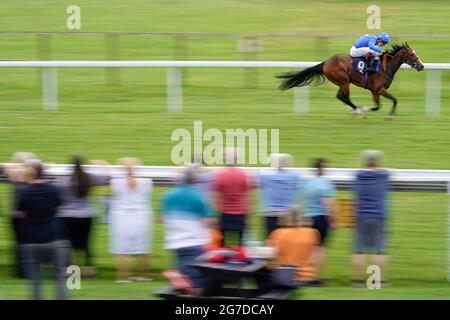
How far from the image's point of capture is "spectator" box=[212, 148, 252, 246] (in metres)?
8.98

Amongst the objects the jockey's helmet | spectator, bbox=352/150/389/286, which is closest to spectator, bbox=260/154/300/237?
spectator, bbox=352/150/389/286

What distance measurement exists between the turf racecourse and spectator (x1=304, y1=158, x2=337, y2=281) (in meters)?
0.45

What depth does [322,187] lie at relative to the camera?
357 inches

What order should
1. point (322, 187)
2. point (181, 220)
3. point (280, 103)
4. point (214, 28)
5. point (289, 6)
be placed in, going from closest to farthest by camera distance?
point (181, 220) → point (322, 187) → point (280, 103) → point (214, 28) → point (289, 6)

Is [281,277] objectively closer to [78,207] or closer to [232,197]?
[232,197]

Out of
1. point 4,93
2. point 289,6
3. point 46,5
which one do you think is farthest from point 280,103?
point 46,5

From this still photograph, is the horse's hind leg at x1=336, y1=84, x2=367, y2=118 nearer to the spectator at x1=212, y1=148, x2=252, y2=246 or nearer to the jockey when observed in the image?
the jockey

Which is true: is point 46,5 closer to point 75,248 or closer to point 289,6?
point 289,6

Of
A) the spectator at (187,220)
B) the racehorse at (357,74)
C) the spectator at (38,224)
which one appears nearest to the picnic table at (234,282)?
the spectator at (187,220)

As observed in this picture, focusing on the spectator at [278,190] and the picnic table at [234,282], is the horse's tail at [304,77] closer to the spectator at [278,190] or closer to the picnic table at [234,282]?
the spectator at [278,190]

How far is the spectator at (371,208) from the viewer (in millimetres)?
8859

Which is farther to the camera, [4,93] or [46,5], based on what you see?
[46,5]

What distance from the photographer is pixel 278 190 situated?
359 inches
